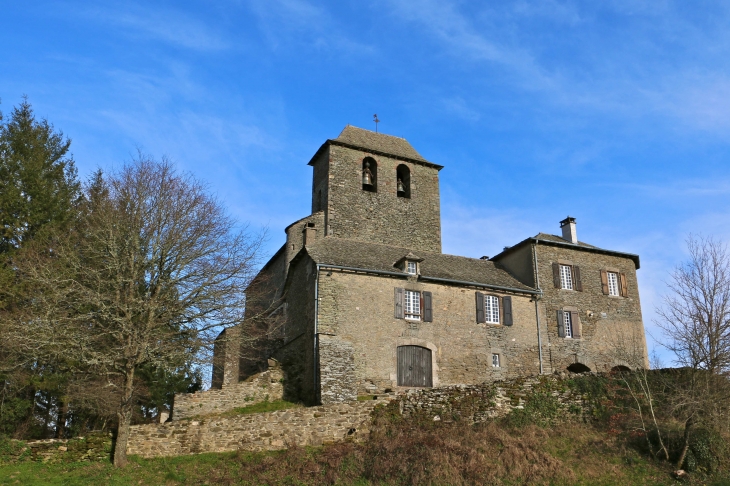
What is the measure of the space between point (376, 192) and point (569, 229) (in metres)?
9.33

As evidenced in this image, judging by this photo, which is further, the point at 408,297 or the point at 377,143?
the point at 377,143

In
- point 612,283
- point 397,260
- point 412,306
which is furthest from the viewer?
point 612,283

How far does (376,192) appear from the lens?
29.8 m

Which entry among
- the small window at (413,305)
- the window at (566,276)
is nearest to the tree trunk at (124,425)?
the small window at (413,305)

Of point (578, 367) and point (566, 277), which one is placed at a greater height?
point (566, 277)

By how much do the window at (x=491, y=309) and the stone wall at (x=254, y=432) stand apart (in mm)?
8104

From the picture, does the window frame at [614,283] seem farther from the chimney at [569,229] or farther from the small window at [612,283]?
the chimney at [569,229]

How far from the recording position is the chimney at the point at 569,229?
28.8 metres

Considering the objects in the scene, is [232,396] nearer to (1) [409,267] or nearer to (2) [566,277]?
(1) [409,267]

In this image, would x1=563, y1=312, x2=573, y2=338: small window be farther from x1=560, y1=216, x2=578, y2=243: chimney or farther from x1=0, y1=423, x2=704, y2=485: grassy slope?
x1=0, y1=423, x2=704, y2=485: grassy slope

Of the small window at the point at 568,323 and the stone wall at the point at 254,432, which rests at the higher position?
the small window at the point at 568,323

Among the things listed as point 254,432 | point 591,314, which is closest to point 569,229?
point 591,314

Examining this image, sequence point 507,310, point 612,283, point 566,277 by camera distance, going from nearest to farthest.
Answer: point 507,310
point 566,277
point 612,283

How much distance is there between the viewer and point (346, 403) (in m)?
19.0
